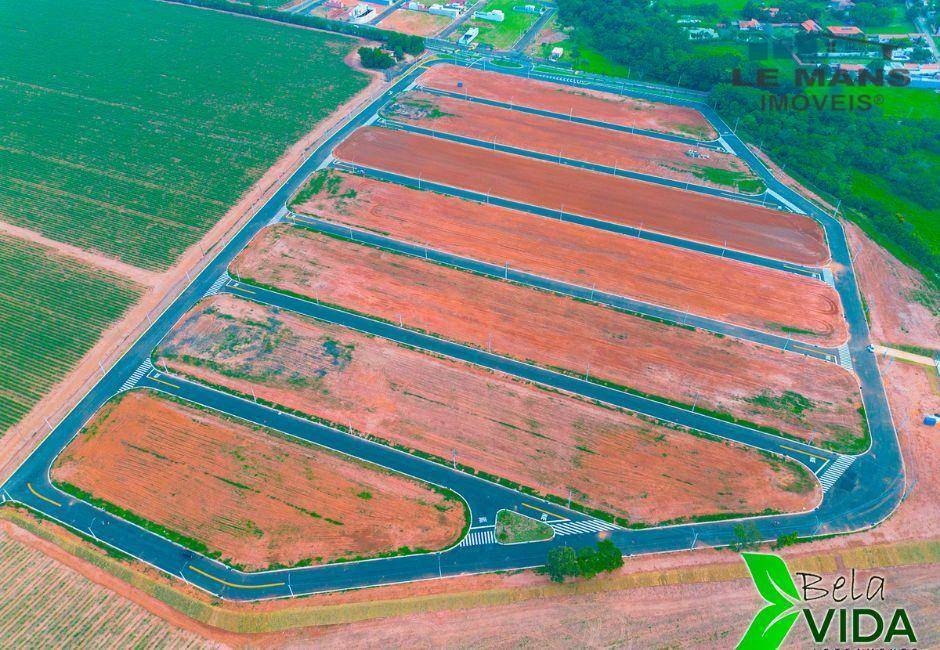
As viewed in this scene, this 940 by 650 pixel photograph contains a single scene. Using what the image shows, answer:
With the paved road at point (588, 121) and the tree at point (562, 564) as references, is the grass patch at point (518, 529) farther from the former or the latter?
the paved road at point (588, 121)

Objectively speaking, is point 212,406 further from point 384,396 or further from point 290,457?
point 384,396

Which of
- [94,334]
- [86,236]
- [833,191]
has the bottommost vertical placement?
[94,334]

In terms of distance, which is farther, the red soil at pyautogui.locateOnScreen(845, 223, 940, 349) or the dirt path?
the red soil at pyautogui.locateOnScreen(845, 223, 940, 349)

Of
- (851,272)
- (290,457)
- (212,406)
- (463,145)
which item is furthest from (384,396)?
(851,272)

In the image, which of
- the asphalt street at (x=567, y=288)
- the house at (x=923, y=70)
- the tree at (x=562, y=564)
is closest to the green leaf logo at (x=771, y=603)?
the tree at (x=562, y=564)

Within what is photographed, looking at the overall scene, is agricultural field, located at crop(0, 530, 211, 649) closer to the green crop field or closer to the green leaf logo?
the green crop field

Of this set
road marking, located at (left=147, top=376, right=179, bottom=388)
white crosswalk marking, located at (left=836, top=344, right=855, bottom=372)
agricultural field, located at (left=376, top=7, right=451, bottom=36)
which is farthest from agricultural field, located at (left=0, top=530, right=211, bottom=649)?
agricultural field, located at (left=376, top=7, right=451, bottom=36)

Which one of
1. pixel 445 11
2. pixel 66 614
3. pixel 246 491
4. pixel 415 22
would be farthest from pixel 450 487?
pixel 445 11
